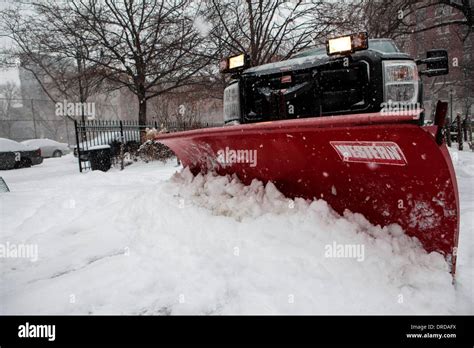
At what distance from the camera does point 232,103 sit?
3744mm

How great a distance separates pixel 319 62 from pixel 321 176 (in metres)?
1.37

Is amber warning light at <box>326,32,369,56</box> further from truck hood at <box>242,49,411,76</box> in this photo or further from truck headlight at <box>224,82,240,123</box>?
truck headlight at <box>224,82,240,123</box>

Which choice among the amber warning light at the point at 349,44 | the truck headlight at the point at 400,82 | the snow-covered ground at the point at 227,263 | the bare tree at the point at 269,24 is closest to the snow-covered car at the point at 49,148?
the bare tree at the point at 269,24

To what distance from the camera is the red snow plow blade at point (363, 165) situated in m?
1.69

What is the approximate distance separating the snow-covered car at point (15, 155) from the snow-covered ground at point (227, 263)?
12048 mm

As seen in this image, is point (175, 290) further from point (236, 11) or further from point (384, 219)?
point (236, 11)

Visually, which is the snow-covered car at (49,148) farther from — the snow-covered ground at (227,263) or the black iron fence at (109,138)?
the snow-covered ground at (227,263)

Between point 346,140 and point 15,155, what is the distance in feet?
48.9

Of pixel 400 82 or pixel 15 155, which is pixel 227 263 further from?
pixel 15 155

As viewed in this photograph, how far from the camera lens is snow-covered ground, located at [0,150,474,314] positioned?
1.70m
